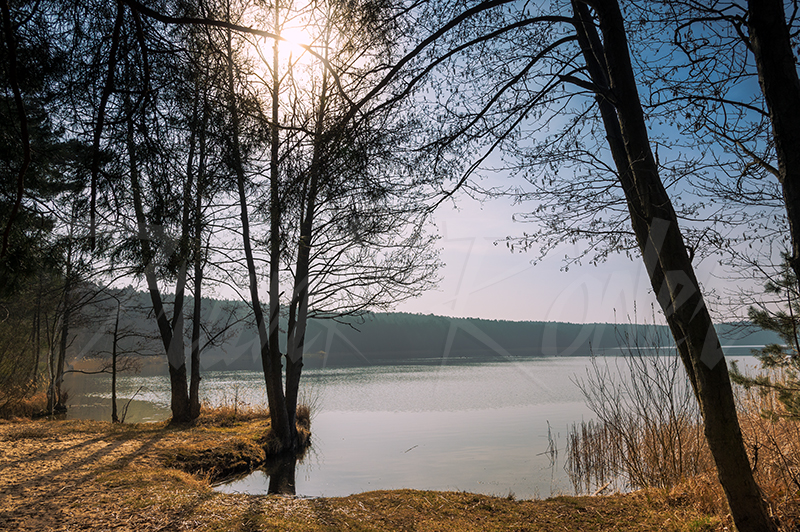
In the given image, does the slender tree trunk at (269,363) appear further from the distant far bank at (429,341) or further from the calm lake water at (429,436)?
the distant far bank at (429,341)

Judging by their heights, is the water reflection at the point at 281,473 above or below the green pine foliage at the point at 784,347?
below

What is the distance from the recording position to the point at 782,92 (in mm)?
2988

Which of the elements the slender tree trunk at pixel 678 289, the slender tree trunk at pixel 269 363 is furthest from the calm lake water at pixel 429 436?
the slender tree trunk at pixel 678 289

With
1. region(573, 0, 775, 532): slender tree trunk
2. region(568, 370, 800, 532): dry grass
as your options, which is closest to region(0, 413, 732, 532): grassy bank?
region(568, 370, 800, 532): dry grass

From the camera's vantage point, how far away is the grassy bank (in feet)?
12.7

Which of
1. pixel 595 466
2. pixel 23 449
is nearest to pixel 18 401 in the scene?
pixel 23 449

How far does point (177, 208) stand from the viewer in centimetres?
359

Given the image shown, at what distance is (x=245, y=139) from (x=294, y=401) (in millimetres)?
7733

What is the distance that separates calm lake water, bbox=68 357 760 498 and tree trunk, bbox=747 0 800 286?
551 cm

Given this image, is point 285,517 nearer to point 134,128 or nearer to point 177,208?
point 177,208

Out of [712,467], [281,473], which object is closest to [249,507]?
[281,473]

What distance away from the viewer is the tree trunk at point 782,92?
9.59 feet

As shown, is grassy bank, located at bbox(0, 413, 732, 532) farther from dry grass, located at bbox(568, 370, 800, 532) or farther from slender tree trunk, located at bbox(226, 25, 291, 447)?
slender tree trunk, located at bbox(226, 25, 291, 447)

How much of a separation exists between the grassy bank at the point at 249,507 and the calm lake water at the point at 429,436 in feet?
6.50
